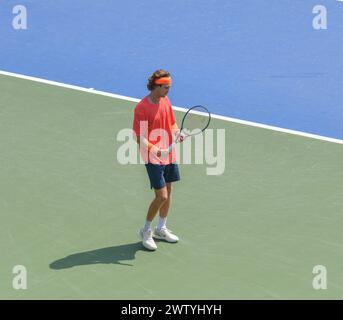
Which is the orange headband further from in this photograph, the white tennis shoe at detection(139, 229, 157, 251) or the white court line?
the white court line

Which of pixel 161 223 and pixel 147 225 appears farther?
pixel 161 223

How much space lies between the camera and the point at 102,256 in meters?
10.6

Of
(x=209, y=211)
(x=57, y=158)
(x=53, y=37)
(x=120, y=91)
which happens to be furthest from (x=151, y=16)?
(x=209, y=211)

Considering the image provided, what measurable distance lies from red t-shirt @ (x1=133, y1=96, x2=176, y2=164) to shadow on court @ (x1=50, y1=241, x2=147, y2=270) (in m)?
1.06

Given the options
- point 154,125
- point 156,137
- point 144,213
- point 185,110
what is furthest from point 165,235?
point 185,110

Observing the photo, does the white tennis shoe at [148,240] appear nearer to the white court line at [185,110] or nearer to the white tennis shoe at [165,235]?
the white tennis shoe at [165,235]

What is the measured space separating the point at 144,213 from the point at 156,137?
1331 mm

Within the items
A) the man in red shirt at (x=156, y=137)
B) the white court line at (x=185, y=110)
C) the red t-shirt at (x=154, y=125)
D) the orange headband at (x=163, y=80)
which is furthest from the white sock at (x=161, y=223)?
the white court line at (x=185, y=110)

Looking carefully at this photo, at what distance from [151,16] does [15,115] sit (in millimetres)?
4577

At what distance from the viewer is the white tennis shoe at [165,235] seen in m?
10.9

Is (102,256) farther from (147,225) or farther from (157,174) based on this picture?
(157,174)

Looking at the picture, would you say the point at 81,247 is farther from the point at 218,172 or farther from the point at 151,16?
the point at 151,16

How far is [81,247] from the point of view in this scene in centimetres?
1077

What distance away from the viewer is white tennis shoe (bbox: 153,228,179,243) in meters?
10.9
